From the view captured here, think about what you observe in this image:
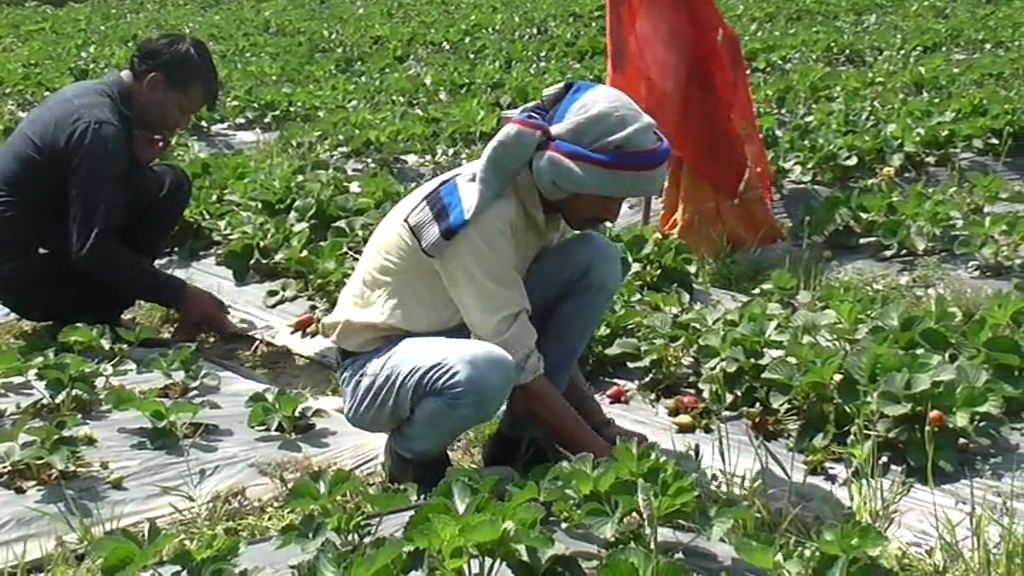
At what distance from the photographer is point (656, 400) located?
389 centimetres

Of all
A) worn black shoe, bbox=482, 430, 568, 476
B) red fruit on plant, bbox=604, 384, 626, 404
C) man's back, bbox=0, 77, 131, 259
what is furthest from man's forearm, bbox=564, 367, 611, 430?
man's back, bbox=0, 77, 131, 259

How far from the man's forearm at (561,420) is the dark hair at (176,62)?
1.63 m

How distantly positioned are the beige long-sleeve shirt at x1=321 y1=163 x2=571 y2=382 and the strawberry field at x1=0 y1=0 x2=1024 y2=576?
1.07 ft

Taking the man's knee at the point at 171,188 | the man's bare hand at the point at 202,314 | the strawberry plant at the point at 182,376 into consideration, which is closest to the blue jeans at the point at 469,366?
the strawberry plant at the point at 182,376

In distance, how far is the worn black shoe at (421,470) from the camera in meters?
3.15

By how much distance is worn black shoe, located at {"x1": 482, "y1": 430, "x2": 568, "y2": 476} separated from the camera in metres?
3.27

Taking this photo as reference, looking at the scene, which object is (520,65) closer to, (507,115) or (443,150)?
(443,150)

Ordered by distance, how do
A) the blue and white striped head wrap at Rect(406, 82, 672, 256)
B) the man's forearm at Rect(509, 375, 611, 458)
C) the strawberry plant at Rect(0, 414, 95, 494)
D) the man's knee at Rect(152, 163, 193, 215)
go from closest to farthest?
the blue and white striped head wrap at Rect(406, 82, 672, 256) → the man's forearm at Rect(509, 375, 611, 458) → the strawberry plant at Rect(0, 414, 95, 494) → the man's knee at Rect(152, 163, 193, 215)

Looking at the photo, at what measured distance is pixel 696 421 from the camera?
145 inches

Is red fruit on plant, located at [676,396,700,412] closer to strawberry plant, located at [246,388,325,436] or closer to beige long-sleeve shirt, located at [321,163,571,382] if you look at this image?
beige long-sleeve shirt, located at [321,163,571,382]

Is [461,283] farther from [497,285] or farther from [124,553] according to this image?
[124,553]

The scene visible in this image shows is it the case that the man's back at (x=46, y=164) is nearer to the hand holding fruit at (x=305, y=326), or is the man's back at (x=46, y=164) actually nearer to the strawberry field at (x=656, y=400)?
the strawberry field at (x=656, y=400)

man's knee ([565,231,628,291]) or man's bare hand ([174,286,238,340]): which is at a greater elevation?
man's knee ([565,231,628,291])

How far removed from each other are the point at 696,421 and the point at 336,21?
12093 mm
